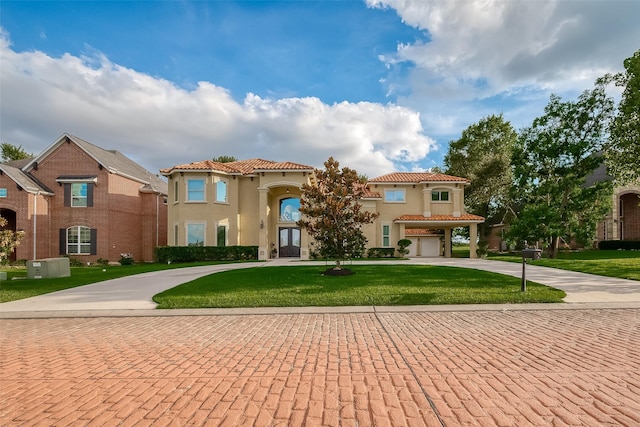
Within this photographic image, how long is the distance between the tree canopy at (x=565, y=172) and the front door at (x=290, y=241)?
674 inches

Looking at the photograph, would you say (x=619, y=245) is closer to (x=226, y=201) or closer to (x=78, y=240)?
(x=226, y=201)

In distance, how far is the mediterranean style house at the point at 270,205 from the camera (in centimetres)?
2267

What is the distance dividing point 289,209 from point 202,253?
7.54m

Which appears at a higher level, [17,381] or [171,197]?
[171,197]

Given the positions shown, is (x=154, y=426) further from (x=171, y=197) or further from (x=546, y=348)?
(x=171, y=197)

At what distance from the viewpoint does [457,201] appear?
26828 mm

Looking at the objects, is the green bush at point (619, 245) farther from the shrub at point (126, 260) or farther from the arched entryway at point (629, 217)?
the shrub at point (126, 260)

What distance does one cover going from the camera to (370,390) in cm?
369

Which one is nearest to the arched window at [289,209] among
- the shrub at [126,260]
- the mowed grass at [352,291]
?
the shrub at [126,260]

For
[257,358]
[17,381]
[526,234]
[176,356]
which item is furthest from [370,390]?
[526,234]

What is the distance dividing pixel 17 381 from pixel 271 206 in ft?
70.8

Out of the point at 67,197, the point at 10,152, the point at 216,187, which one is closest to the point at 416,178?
the point at 216,187

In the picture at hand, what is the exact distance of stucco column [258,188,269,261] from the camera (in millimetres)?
22516

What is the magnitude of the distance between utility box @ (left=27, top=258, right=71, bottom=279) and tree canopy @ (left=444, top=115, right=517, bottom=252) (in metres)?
34.4
